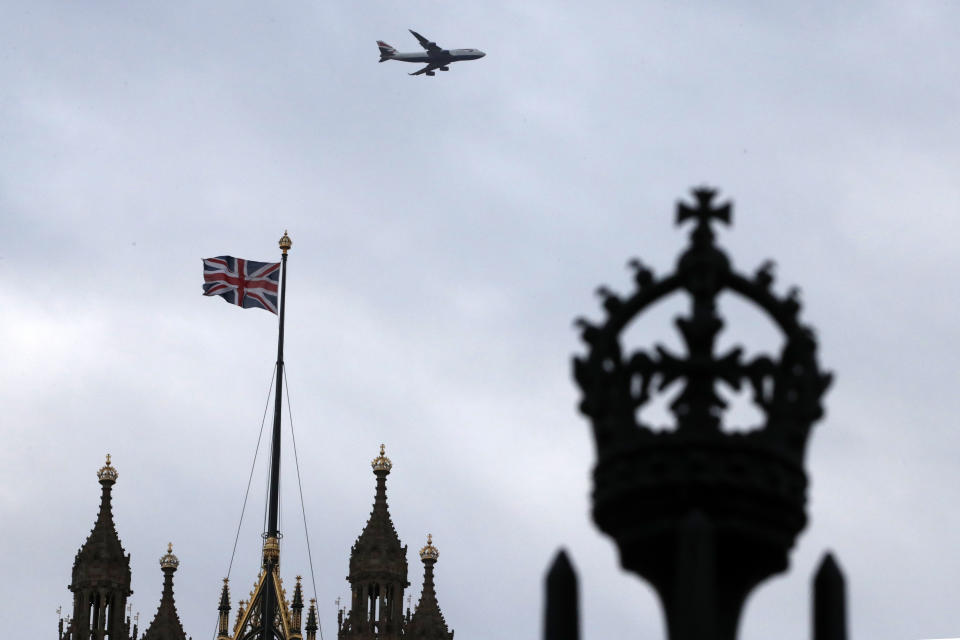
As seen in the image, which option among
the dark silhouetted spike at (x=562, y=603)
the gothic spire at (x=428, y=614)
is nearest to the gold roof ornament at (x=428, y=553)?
the gothic spire at (x=428, y=614)

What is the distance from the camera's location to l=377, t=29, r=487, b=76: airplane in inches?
4183

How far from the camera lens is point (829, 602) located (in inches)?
505

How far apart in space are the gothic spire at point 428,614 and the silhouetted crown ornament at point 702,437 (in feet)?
204

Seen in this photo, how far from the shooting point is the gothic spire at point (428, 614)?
7456 cm

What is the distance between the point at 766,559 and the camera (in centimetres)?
1280

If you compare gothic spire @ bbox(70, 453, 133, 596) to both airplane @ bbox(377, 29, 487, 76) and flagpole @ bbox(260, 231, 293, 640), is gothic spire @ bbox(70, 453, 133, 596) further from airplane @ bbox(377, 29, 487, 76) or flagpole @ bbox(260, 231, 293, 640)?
airplane @ bbox(377, 29, 487, 76)

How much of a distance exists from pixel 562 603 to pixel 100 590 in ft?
216

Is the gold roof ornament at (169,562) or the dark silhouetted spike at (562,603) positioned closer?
the dark silhouetted spike at (562,603)

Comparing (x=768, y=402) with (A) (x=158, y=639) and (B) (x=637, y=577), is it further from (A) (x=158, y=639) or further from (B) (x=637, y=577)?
(A) (x=158, y=639)

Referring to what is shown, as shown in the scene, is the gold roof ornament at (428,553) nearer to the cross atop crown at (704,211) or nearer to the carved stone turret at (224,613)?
the carved stone turret at (224,613)

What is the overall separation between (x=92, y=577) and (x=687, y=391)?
218 feet

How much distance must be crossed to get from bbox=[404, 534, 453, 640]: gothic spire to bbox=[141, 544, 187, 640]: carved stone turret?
315 inches

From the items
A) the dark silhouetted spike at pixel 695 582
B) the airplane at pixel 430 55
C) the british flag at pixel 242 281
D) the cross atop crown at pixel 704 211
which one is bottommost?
the dark silhouetted spike at pixel 695 582

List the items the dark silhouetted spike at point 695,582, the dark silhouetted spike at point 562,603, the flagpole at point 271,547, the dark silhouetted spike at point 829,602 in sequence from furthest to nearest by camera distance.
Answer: the flagpole at point 271,547
the dark silhouetted spike at point 562,603
the dark silhouetted spike at point 829,602
the dark silhouetted spike at point 695,582
